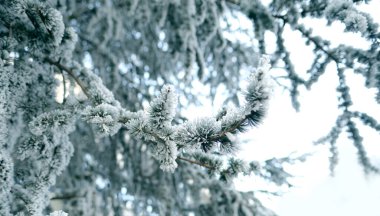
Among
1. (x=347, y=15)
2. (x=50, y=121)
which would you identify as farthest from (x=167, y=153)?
(x=347, y=15)

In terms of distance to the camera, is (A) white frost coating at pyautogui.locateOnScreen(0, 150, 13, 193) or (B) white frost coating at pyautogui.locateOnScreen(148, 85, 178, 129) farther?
(A) white frost coating at pyautogui.locateOnScreen(0, 150, 13, 193)

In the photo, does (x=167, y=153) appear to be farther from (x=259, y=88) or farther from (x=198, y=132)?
(x=259, y=88)

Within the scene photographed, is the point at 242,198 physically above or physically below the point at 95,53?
below

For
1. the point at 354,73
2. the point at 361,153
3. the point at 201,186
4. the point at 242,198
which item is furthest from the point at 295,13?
the point at 201,186

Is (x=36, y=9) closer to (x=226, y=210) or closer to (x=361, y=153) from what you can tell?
(x=361, y=153)

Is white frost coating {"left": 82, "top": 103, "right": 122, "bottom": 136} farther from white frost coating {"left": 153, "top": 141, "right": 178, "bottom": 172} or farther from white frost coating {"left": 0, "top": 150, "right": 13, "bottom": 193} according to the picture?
white frost coating {"left": 0, "top": 150, "right": 13, "bottom": 193}

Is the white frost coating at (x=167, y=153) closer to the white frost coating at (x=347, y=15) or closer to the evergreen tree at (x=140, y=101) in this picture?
the evergreen tree at (x=140, y=101)

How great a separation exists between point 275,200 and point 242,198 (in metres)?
0.42

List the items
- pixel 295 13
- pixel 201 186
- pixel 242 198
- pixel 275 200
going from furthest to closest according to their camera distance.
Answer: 1. pixel 201 186
2. pixel 242 198
3. pixel 275 200
4. pixel 295 13

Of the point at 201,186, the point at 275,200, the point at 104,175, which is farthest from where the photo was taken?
the point at 104,175

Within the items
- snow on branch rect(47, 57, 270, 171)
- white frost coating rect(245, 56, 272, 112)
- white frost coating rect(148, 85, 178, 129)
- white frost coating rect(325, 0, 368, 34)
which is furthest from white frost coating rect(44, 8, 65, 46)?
white frost coating rect(325, 0, 368, 34)

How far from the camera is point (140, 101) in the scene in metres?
3.29

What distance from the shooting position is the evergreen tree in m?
1.08

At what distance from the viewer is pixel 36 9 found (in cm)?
138
